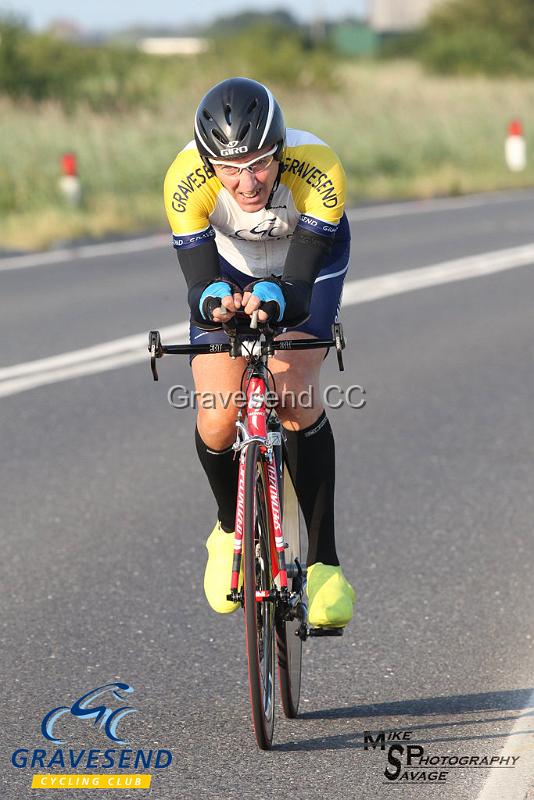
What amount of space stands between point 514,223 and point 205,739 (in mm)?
15464

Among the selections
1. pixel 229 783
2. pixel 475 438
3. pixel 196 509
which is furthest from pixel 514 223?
pixel 229 783

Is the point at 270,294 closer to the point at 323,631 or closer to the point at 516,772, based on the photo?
the point at 323,631

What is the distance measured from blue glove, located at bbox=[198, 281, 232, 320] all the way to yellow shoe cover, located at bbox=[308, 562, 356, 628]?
3.22 feet

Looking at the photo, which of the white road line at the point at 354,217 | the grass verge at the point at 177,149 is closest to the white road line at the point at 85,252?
the white road line at the point at 354,217

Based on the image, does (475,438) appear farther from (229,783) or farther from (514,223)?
(514,223)

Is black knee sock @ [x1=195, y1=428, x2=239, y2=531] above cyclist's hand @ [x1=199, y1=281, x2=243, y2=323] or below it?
below

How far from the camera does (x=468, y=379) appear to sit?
31.6 feet

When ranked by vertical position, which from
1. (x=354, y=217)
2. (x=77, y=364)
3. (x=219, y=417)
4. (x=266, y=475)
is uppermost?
(x=354, y=217)

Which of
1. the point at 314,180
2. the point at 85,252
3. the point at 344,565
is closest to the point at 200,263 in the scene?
the point at 314,180

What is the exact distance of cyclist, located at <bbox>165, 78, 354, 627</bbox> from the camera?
400 centimetres

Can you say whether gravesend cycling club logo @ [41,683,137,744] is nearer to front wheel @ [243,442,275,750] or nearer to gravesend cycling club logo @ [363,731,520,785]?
front wheel @ [243,442,275,750]

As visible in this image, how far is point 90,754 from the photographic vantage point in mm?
4109

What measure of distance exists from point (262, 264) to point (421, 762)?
5.51 feet

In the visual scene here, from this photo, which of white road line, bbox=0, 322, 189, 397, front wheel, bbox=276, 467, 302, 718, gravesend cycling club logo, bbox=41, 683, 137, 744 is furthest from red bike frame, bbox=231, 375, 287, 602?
white road line, bbox=0, 322, 189, 397
